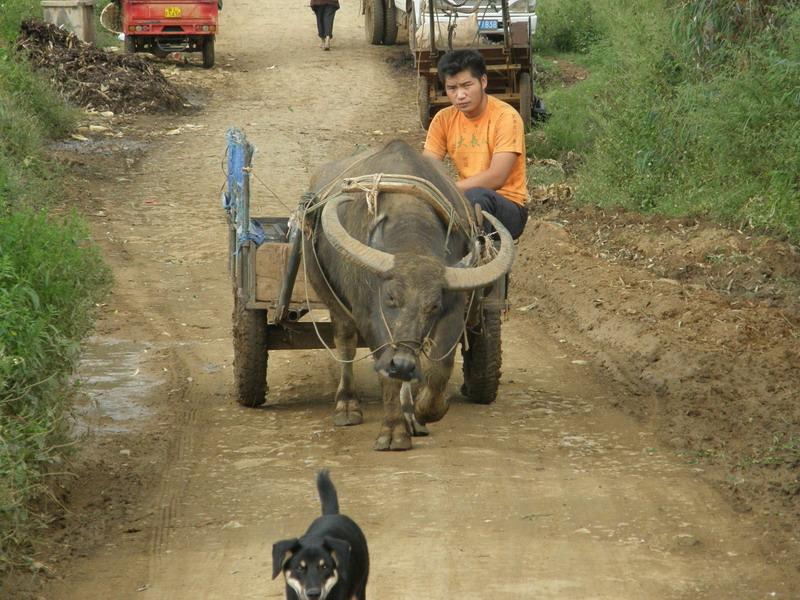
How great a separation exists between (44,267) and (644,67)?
9252mm

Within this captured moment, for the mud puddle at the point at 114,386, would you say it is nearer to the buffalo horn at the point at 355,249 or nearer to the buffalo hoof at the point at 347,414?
the buffalo hoof at the point at 347,414

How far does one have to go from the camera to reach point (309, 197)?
7.67 metres

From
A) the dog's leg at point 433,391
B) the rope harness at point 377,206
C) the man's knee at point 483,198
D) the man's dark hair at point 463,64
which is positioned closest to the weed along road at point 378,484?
the dog's leg at point 433,391

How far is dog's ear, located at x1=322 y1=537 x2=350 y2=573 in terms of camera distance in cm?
438

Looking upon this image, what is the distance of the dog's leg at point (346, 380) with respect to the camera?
308 inches

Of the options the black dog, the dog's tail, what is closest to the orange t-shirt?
the dog's tail

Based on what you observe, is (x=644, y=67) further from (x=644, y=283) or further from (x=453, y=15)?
(x=644, y=283)

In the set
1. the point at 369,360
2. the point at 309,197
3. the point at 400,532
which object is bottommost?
the point at 369,360

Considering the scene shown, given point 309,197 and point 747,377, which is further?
point 747,377

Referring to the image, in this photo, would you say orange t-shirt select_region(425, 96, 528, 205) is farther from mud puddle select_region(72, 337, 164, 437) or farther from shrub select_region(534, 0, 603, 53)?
shrub select_region(534, 0, 603, 53)

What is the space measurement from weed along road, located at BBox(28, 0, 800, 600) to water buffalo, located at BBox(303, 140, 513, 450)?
0.33 meters

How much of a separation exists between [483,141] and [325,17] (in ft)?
56.1

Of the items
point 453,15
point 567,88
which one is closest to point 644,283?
point 453,15

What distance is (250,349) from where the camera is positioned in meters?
8.02
